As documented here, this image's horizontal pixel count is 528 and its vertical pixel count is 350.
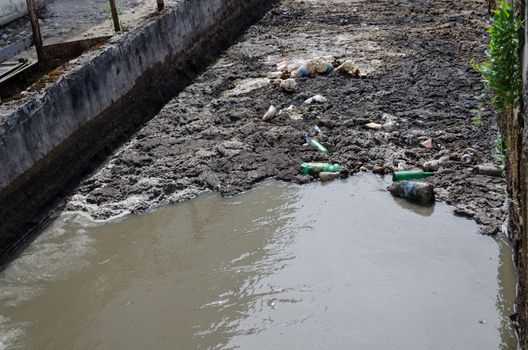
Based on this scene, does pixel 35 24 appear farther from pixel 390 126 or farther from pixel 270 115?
pixel 390 126

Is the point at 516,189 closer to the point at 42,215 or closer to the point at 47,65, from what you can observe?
the point at 42,215

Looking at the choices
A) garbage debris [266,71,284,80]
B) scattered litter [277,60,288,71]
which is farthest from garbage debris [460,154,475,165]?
scattered litter [277,60,288,71]

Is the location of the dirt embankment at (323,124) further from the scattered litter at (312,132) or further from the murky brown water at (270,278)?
the murky brown water at (270,278)

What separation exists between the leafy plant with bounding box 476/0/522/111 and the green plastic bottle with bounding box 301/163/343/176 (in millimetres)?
2082

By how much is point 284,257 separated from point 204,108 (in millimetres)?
3905

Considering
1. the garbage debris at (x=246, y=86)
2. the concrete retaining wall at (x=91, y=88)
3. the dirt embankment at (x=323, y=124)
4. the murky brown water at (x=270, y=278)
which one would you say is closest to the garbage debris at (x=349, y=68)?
the dirt embankment at (x=323, y=124)

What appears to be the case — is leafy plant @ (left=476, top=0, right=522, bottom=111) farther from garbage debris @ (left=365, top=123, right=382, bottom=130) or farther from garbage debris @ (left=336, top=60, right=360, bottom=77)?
garbage debris @ (left=336, top=60, right=360, bottom=77)

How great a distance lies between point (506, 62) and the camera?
6020 mm

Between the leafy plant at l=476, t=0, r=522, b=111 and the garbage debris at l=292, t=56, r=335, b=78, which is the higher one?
the leafy plant at l=476, t=0, r=522, b=111

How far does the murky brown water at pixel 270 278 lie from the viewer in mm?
5422

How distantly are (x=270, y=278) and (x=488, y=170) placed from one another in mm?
2894

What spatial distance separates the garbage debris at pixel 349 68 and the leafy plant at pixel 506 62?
392 centimetres

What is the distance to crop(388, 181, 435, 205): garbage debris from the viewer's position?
6.96m

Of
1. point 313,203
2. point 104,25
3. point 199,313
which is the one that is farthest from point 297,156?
point 104,25
